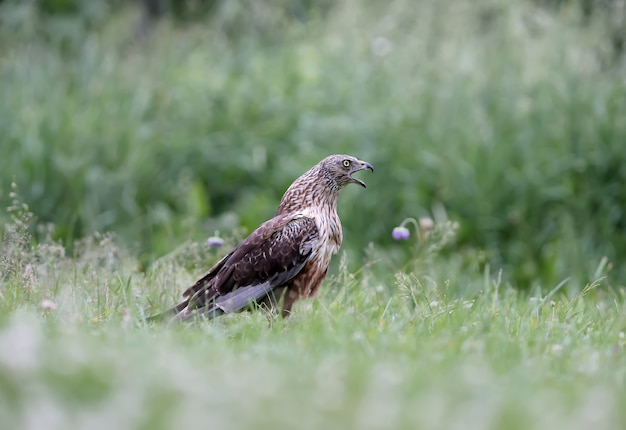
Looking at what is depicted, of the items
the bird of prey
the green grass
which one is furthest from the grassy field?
the bird of prey

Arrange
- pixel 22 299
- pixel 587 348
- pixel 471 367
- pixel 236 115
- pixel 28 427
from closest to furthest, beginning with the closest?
pixel 28 427 < pixel 471 367 < pixel 587 348 < pixel 22 299 < pixel 236 115

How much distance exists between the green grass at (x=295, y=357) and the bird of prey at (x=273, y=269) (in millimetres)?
100

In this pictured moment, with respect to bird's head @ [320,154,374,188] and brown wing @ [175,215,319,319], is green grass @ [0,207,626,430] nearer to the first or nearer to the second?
brown wing @ [175,215,319,319]

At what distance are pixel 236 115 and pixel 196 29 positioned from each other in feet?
5.86

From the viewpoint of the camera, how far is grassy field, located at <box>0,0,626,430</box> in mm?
3751

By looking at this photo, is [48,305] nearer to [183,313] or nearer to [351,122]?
[183,313]

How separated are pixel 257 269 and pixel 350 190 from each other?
3.64 m

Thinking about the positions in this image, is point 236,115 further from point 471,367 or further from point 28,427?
point 28,427

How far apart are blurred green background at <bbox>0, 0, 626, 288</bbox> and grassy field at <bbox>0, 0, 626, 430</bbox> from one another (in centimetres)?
2

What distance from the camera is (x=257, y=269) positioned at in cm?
514

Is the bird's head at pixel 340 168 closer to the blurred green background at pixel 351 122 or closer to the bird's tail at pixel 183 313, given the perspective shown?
the bird's tail at pixel 183 313

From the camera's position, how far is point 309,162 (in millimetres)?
8812

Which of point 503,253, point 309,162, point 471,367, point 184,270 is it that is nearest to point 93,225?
point 309,162

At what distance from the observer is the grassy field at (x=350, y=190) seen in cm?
375
